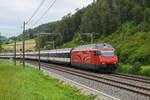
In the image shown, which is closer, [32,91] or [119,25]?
[32,91]

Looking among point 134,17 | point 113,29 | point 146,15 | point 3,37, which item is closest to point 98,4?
point 113,29

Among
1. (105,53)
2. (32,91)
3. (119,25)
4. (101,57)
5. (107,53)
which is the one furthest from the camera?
(119,25)

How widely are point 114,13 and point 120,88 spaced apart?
212 ft

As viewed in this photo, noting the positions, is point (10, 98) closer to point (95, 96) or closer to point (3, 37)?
point (95, 96)

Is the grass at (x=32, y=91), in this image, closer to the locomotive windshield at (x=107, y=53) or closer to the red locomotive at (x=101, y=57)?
the red locomotive at (x=101, y=57)

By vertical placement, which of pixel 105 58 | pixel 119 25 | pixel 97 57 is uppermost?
pixel 119 25

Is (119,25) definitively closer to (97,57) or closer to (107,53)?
(107,53)

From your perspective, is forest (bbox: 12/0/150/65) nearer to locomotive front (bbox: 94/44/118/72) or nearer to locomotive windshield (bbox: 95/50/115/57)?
locomotive windshield (bbox: 95/50/115/57)

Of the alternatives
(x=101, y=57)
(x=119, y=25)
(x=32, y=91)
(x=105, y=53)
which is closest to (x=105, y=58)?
(x=101, y=57)

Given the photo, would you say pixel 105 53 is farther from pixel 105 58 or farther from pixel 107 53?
pixel 105 58

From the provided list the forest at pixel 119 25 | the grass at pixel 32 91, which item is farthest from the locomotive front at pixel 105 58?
the forest at pixel 119 25

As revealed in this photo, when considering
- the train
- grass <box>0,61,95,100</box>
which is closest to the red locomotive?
the train

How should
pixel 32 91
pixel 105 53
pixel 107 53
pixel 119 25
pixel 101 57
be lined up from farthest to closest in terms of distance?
pixel 119 25 → pixel 107 53 → pixel 105 53 → pixel 101 57 → pixel 32 91

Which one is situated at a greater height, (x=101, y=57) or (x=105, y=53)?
(x=105, y=53)
